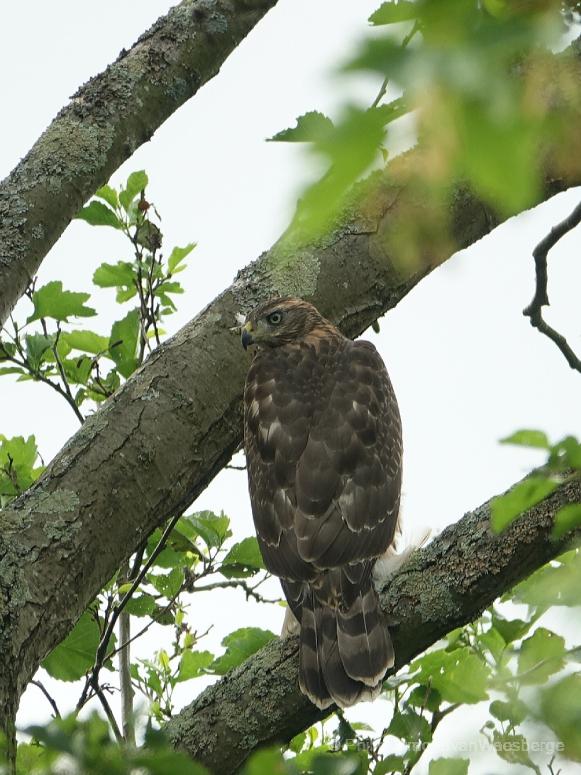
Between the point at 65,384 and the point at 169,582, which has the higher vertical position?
the point at 65,384

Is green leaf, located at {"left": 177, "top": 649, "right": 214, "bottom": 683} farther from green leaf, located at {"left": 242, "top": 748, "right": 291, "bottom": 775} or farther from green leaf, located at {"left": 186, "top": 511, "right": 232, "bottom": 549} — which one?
green leaf, located at {"left": 242, "top": 748, "right": 291, "bottom": 775}

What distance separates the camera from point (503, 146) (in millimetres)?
858

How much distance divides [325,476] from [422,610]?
1.24m

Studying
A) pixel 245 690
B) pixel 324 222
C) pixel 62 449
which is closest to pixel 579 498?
pixel 245 690

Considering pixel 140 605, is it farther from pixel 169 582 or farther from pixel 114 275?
pixel 114 275

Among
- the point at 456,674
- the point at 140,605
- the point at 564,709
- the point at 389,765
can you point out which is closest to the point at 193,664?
the point at 140,605

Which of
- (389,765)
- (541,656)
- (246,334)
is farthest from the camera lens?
(246,334)

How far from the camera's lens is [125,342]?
4.75 metres

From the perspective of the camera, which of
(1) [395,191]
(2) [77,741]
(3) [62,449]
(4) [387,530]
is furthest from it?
(4) [387,530]

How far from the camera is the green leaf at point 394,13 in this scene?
1.02 meters

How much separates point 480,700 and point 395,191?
2158mm

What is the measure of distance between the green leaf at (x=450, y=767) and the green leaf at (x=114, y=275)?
3.16m

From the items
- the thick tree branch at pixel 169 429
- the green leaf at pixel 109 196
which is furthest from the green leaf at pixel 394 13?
the green leaf at pixel 109 196

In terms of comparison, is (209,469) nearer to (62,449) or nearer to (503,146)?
(62,449)
